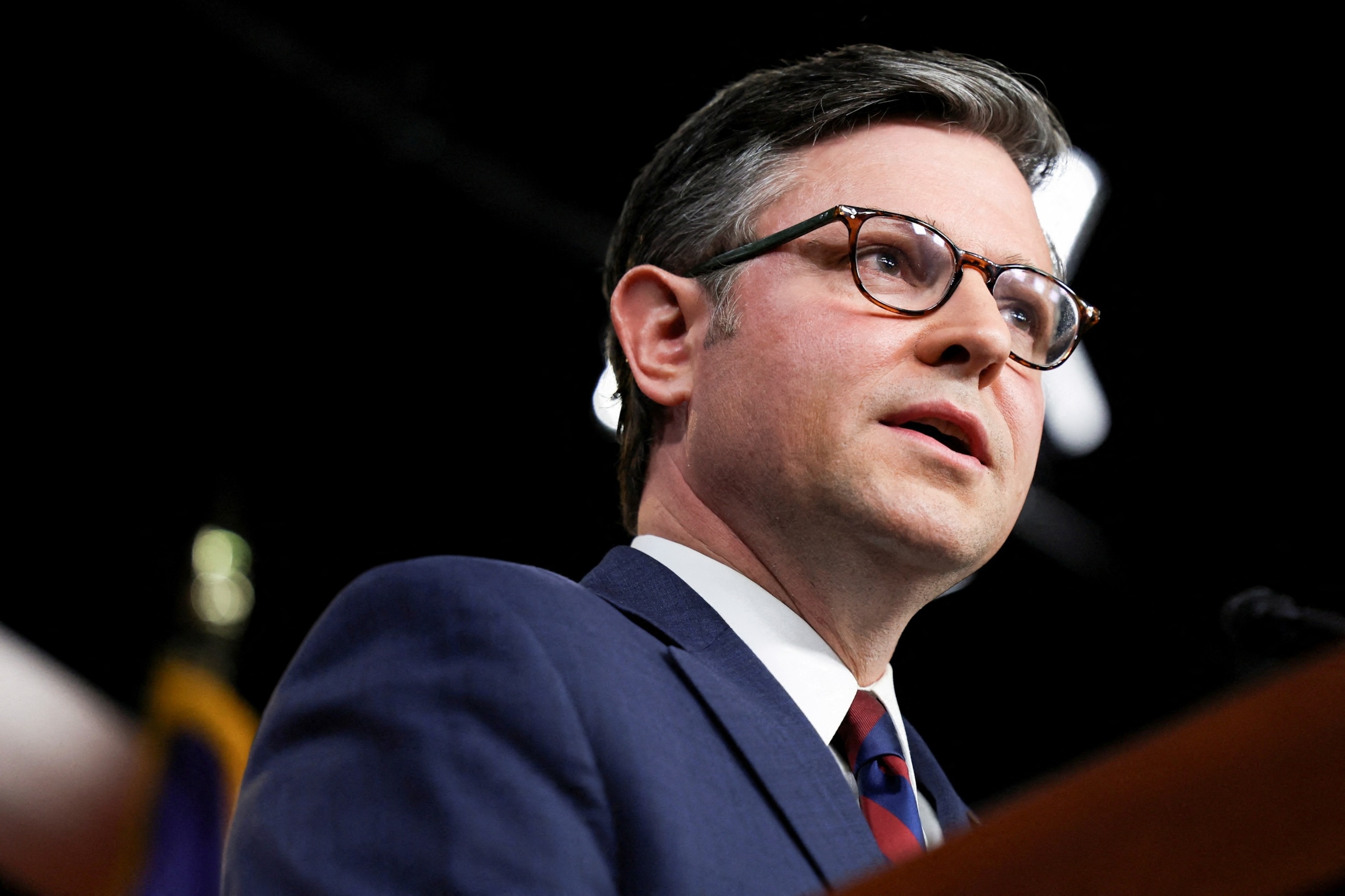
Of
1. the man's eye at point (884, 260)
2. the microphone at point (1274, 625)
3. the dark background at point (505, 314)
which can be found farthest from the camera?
the dark background at point (505, 314)

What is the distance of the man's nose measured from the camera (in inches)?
43.1

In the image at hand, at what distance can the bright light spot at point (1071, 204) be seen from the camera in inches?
→ 61.7

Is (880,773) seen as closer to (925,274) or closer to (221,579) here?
(925,274)

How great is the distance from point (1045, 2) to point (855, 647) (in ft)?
5.27

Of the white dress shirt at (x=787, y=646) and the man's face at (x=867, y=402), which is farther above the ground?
the man's face at (x=867, y=402)

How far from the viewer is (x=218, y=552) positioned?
3.91 meters

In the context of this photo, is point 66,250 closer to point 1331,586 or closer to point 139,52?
point 139,52

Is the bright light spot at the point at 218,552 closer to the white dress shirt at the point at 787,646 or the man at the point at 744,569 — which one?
the man at the point at 744,569

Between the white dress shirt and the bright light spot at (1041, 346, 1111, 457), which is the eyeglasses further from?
the bright light spot at (1041, 346, 1111, 457)

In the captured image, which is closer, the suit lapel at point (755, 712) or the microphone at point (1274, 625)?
the suit lapel at point (755, 712)

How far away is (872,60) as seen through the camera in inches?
54.8

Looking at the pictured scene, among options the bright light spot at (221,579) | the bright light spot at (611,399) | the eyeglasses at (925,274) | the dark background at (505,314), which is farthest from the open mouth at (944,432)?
the bright light spot at (221,579)

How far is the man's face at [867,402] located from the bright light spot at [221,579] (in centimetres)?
309

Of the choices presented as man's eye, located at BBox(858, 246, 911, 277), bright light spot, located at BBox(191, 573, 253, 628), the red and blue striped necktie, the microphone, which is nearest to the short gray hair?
man's eye, located at BBox(858, 246, 911, 277)
